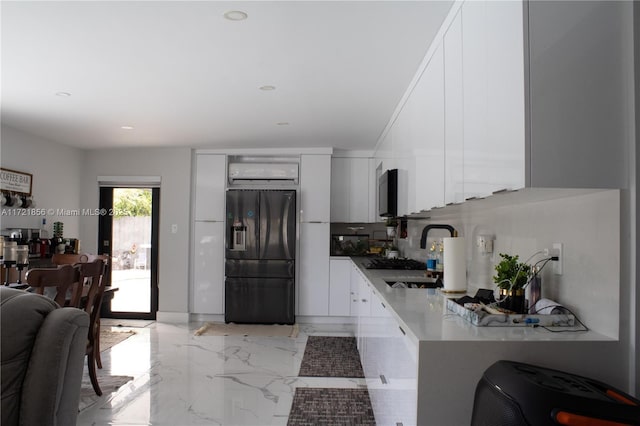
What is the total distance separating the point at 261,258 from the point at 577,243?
14.4 ft

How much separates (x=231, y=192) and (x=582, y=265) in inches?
184

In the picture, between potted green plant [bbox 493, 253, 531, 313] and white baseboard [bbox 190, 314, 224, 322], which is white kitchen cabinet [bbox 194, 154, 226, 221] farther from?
potted green plant [bbox 493, 253, 531, 313]

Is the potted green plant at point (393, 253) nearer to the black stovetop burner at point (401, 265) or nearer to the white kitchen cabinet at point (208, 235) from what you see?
the black stovetop burner at point (401, 265)

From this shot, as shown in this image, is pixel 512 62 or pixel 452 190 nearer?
pixel 512 62

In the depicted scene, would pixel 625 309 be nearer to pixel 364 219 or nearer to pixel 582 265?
pixel 582 265

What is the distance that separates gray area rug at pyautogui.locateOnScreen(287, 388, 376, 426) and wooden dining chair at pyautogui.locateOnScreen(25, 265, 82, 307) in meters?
1.67

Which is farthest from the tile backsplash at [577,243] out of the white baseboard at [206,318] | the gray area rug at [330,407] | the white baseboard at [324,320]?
the white baseboard at [206,318]

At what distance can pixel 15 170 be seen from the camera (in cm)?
484

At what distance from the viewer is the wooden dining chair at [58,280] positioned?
270 centimetres

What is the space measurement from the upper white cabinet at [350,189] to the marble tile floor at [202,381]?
1.73 meters

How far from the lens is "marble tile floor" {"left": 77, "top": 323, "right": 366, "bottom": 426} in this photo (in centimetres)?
301

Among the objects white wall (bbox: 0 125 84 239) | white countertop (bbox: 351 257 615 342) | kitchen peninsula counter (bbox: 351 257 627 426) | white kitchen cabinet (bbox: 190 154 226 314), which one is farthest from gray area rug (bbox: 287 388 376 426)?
white wall (bbox: 0 125 84 239)

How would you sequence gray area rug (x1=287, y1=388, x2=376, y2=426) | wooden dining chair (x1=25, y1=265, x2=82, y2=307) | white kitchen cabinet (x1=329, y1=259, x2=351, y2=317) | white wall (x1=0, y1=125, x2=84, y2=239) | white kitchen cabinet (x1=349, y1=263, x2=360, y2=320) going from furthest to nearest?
white kitchen cabinet (x1=329, y1=259, x2=351, y2=317)
white wall (x1=0, y1=125, x2=84, y2=239)
white kitchen cabinet (x1=349, y1=263, x2=360, y2=320)
gray area rug (x1=287, y1=388, x2=376, y2=426)
wooden dining chair (x1=25, y1=265, x2=82, y2=307)

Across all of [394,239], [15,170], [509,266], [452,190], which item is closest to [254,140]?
[394,239]
